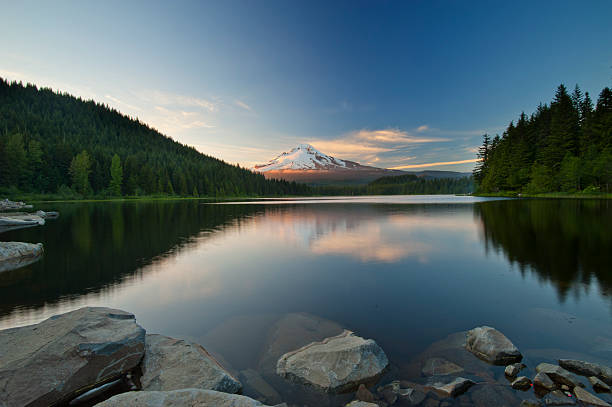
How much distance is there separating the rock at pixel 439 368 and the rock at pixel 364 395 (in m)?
1.47

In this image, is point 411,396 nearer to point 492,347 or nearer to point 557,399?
point 557,399

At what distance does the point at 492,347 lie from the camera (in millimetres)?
6559

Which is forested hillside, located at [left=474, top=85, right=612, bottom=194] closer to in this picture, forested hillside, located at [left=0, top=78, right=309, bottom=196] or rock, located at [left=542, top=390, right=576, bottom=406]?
rock, located at [left=542, top=390, right=576, bottom=406]

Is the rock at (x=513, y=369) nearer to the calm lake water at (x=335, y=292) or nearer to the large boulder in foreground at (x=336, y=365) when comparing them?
the calm lake water at (x=335, y=292)

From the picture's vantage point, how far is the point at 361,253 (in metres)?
18.6

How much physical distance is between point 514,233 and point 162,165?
559ft

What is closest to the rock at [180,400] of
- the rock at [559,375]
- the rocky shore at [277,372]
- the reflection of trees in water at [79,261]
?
the rocky shore at [277,372]

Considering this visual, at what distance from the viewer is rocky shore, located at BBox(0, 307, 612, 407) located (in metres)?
5.04

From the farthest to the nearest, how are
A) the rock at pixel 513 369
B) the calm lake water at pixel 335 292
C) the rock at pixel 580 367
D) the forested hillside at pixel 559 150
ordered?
the forested hillside at pixel 559 150 → the calm lake water at pixel 335 292 → the rock at pixel 513 369 → the rock at pixel 580 367

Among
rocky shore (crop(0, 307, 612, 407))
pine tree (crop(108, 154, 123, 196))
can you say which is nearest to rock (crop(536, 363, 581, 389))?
rocky shore (crop(0, 307, 612, 407))

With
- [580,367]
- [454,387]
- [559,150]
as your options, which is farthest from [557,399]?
[559,150]

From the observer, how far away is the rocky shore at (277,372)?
504 cm

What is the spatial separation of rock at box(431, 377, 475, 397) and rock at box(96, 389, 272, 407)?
3.53 m

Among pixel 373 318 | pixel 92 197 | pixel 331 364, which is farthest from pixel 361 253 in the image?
pixel 92 197
